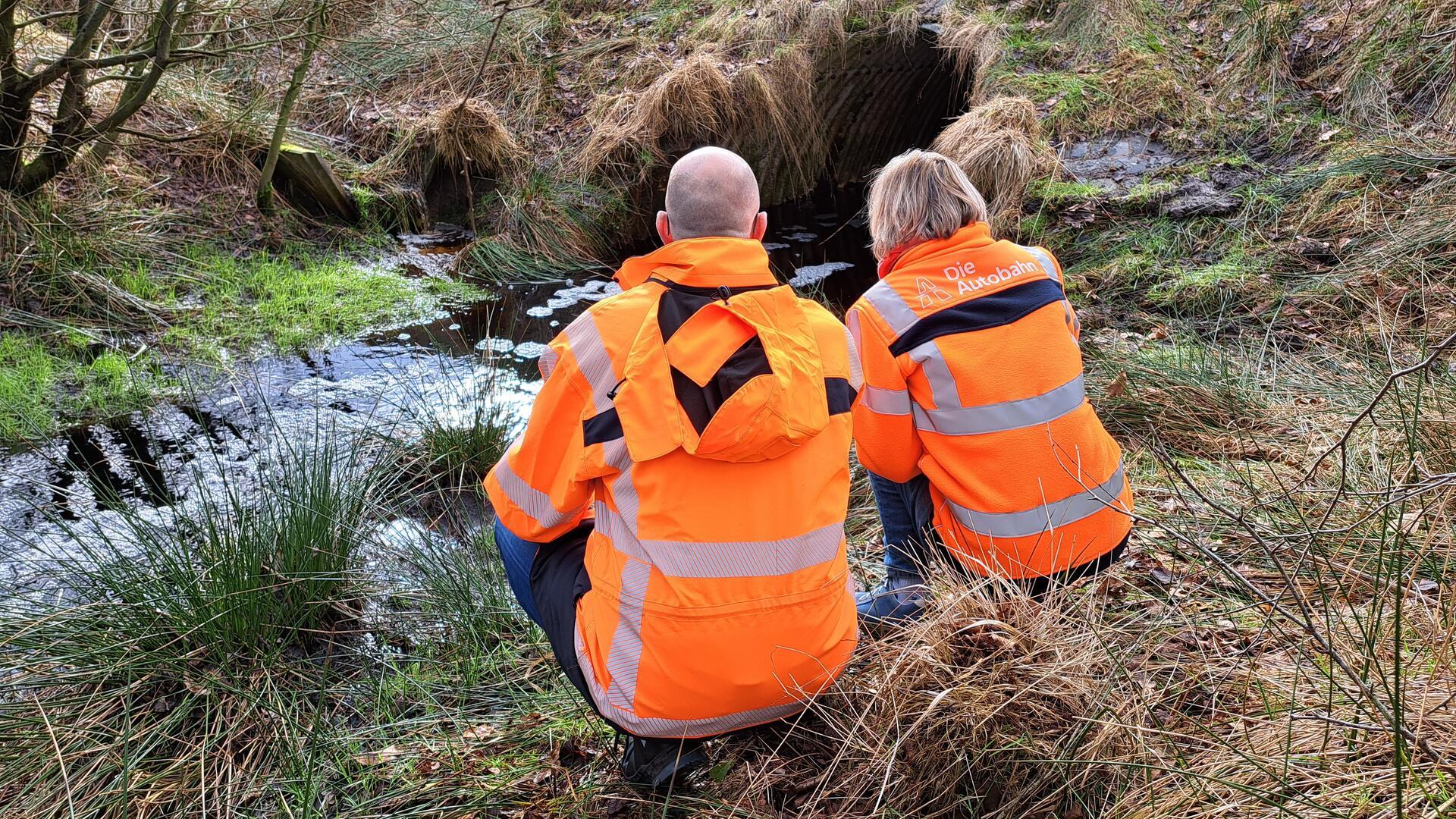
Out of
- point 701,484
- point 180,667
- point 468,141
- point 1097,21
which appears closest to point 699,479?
point 701,484

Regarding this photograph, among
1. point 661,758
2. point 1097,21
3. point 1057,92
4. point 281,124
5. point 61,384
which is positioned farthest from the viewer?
point 1097,21

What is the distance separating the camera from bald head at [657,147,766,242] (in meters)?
1.96

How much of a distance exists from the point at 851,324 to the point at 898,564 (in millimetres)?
725

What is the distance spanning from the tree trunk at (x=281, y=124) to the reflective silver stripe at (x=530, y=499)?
4.89m

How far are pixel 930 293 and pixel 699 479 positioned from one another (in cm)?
93

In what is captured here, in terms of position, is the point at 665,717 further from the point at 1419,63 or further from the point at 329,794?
the point at 1419,63

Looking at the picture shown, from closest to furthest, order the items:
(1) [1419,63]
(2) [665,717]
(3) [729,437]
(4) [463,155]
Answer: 1. (3) [729,437]
2. (2) [665,717]
3. (1) [1419,63]
4. (4) [463,155]

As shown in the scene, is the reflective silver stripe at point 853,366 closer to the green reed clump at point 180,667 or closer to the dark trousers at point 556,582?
the dark trousers at point 556,582

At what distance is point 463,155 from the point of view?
25.7 ft

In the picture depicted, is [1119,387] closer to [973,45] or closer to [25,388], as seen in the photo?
[973,45]

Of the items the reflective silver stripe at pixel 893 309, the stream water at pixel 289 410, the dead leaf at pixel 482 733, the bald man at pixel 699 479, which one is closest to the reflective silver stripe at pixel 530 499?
the bald man at pixel 699 479

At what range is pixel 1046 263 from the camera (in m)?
2.53

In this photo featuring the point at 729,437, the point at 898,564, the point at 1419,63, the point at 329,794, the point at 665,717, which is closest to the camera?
the point at 729,437

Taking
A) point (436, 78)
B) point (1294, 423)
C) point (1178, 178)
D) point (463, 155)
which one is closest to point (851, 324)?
point (1294, 423)
